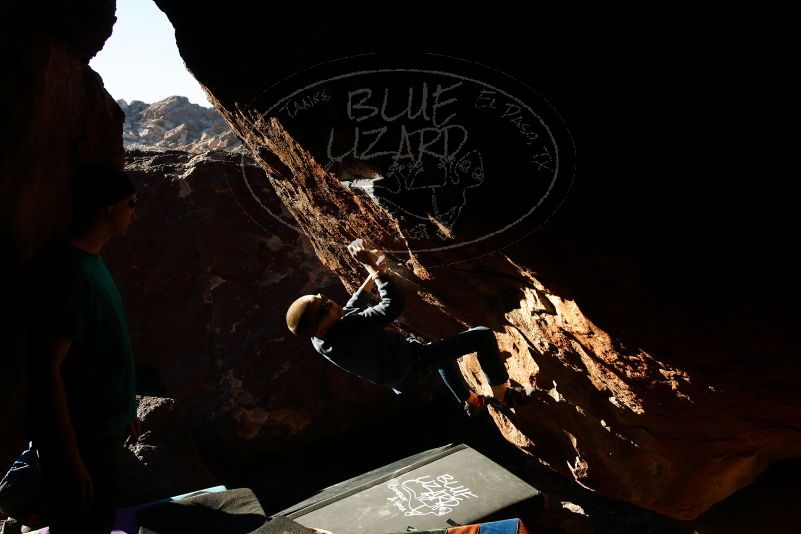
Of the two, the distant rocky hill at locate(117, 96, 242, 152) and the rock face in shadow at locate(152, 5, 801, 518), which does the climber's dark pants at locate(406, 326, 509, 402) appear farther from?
the distant rocky hill at locate(117, 96, 242, 152)

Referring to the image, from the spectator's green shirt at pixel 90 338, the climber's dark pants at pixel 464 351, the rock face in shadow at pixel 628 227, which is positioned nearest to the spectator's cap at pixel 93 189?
the spectator's green shirt at pixel 90 338

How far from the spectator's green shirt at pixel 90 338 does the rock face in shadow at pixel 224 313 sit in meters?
4.66

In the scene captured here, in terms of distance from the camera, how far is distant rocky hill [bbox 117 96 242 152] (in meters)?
21.0

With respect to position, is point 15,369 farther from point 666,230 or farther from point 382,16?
point 666,230

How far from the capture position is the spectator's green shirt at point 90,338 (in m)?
1.69

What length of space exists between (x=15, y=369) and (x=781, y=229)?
246 cm

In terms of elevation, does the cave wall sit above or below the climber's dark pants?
above

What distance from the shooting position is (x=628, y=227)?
1.97 metres

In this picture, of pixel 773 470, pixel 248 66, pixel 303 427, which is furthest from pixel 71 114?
pixel 773 470

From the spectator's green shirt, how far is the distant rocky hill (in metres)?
19.5

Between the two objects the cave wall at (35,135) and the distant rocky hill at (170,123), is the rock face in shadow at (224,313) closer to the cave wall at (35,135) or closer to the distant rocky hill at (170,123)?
the cave wall at (35,135)

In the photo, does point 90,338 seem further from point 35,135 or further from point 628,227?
point 628,227

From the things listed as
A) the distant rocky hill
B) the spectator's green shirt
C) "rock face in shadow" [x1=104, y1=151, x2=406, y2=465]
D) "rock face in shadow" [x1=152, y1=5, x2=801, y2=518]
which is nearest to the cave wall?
the spectator's green shirt

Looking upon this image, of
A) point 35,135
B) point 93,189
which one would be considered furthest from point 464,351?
point 35,135
